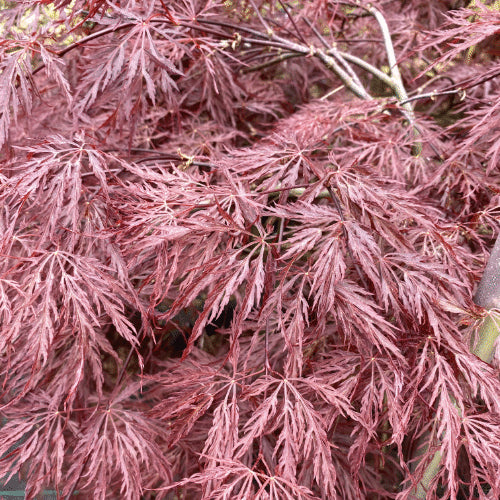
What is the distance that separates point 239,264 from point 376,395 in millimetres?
357

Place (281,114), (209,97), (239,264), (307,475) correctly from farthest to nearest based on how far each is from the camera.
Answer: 1. (281,114)
2. (209,97)
3. (307,475)
4. (239,264)

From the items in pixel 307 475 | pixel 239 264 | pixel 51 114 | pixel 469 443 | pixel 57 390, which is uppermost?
pixel 51 114

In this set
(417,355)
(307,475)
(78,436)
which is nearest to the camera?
(417,355)

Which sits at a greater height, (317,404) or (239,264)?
(239,264)

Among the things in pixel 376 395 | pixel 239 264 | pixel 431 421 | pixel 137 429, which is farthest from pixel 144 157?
pixel 431 421

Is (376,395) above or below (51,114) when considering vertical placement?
below

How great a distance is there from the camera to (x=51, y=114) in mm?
1634

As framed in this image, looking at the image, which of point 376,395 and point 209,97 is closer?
point 376,395

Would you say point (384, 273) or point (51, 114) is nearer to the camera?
point (384, 273)

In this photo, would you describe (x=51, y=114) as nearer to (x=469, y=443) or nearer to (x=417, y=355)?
(x=417, y=355)

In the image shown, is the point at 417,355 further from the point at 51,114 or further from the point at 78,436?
the point at 51,114

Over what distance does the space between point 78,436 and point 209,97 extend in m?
1.01

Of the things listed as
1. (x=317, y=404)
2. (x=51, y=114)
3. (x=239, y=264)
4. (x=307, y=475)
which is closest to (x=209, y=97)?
(x=51, y=114)

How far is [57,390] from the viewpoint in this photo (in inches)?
45.3
